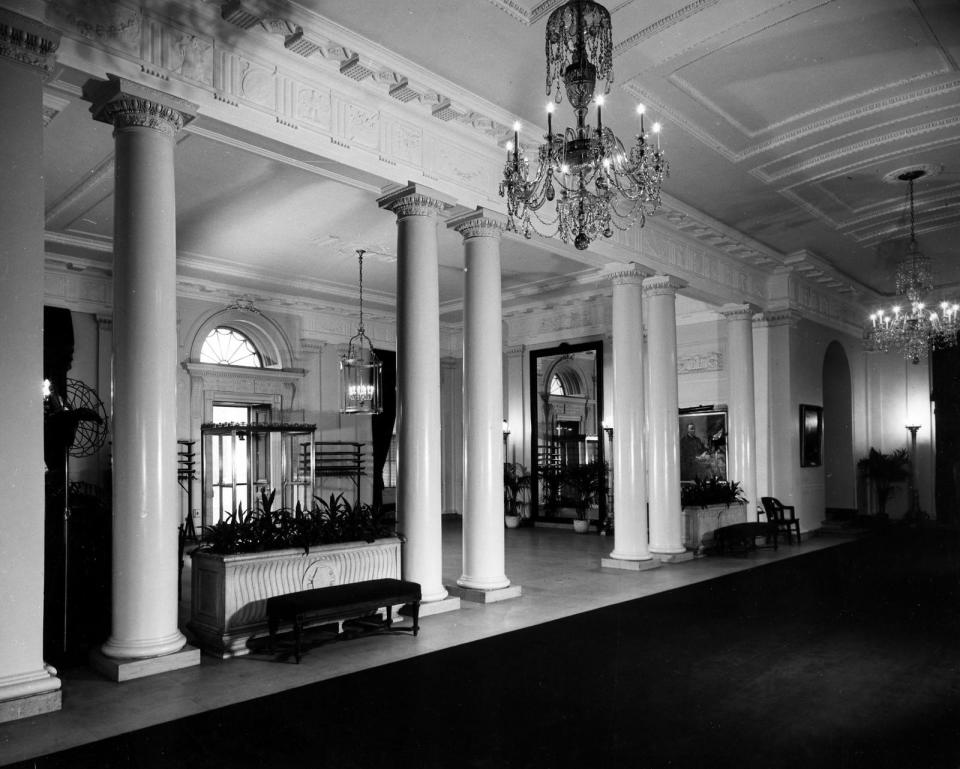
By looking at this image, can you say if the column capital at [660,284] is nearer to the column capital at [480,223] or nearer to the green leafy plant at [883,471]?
the column capital at [480,223]

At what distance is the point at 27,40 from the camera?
470cm

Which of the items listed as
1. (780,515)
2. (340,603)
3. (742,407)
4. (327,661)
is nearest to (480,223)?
(340,603)

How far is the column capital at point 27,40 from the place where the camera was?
15.1ft

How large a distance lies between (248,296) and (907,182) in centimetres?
1126

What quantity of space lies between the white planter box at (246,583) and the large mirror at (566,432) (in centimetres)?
979

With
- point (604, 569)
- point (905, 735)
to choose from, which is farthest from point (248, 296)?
point (905, 735)

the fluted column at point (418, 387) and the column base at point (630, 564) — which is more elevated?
the fluted column at point (418, 387)

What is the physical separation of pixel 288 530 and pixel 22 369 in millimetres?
2750

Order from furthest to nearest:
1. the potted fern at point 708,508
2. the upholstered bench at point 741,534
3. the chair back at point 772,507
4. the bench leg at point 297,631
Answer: the chair back at point 772,507, the potted fern at point 708,508, the upholstered bench at point 741,534, the bench leg at point 297,631

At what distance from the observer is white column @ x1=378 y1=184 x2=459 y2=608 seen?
24.5 ft

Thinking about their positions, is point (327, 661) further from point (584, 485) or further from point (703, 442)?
point (703, 442)

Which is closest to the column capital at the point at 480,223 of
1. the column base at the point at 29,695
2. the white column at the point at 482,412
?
the white column at the point at 482,412

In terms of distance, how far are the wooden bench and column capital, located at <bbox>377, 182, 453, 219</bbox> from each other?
146 inches

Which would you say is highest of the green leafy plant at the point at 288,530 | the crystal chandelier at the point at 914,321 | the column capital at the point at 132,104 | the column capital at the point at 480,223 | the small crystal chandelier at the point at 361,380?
the column capital at the point at 132,104
